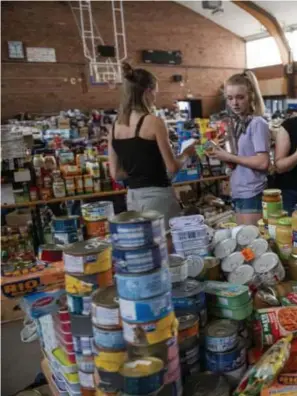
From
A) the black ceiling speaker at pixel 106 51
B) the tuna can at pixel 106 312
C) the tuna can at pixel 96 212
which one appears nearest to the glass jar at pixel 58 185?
the tuna can at pixel 96 212

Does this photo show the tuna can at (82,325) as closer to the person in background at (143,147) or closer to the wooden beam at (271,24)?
the person in background at (143,147)

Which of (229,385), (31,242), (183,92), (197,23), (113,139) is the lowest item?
(31,242)

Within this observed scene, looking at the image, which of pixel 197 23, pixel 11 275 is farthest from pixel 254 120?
pixel 197 23

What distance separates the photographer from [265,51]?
11.7 m

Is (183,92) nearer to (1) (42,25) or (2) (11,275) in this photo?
(1) (42,25)

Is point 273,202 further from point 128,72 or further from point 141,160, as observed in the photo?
point 128,72

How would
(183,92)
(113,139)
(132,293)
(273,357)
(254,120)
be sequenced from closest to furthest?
1. (132,293)
2. (273,357)
3. (254,120)
4. (113,139)
5. (183,92)

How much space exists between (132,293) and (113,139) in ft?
5.20

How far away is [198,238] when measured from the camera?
1.47m

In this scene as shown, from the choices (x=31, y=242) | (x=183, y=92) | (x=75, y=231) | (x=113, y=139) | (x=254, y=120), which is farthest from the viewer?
(x=183, y=92)

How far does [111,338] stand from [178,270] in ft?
1.03

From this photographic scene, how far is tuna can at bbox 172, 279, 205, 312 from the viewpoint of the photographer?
3.97 ft

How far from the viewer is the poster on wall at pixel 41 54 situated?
9.43 meters

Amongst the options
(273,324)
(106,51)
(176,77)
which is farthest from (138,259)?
(176,77)
